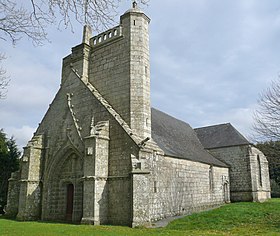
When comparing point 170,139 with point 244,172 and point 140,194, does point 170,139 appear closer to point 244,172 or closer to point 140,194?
point 140,194

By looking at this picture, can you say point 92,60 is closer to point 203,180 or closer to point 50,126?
point 50,126

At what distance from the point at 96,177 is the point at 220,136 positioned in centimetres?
1714

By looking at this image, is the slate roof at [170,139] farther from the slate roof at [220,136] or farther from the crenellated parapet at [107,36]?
the crenellated parapet at [107,36]

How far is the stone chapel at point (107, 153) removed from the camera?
1241 cm

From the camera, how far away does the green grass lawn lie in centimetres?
978

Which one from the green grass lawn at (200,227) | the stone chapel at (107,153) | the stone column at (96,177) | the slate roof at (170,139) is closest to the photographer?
the green grass lawn at (200,227)

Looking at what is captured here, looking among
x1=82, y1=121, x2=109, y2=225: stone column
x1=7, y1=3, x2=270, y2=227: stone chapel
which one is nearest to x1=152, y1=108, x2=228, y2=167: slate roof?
x1=7, y1=3, x2=270, y2=227: stone chapel

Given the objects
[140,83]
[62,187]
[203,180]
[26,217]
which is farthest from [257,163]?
[26,217]

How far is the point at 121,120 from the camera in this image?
13.8 m

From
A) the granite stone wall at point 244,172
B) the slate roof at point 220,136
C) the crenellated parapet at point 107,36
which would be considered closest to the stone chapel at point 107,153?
the crenellated parapet at point 107,36

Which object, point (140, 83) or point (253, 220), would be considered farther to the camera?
point (140, 83)

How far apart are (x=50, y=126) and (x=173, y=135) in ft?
28.7

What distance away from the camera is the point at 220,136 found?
2662cm

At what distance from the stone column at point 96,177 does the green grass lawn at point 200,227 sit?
770 millimetres
